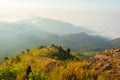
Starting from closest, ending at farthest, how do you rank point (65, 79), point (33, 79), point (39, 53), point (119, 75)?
point (33, 79), point (65, 79), point (119, 75), point (39, 53)

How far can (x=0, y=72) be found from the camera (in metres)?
15.5

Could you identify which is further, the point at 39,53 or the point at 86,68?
the point at 39,53

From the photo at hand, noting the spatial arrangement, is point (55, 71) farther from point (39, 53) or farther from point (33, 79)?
point (39, 53)

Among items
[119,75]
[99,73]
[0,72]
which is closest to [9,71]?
[0,72]

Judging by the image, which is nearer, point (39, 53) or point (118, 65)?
point (118, 65)

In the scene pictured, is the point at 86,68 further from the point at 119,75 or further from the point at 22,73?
the point at 22,73

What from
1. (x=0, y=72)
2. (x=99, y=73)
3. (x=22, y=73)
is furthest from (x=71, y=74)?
(x=0, y=72)

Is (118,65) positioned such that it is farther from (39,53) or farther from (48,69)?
(39,53)

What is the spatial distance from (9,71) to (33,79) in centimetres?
212

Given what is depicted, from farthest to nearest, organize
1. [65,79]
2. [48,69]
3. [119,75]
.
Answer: [48,69] < [119,75] < [65,79]

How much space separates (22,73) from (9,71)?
811mm

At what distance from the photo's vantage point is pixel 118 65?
1889 cm

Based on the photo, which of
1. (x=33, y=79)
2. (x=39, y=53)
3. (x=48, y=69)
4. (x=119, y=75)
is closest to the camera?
(x=33, y=79)

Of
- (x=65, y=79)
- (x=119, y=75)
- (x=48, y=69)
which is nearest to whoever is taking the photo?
(x=65, y=79)
